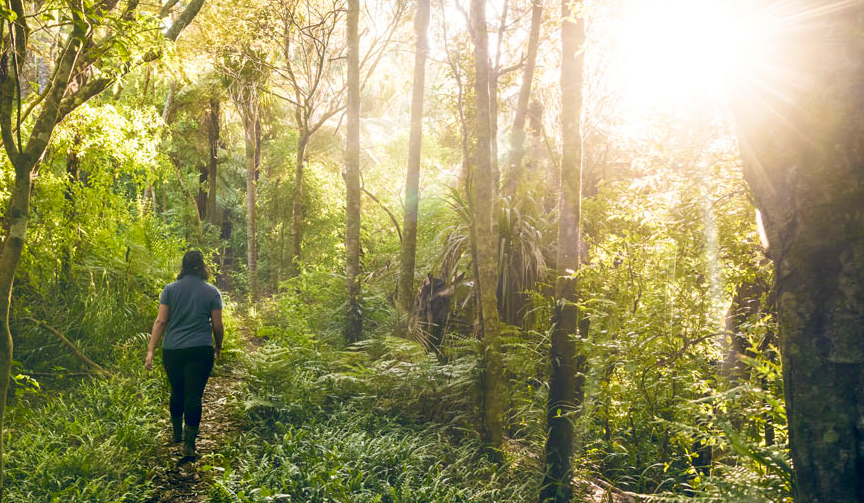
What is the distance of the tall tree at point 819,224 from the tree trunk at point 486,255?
328 cm

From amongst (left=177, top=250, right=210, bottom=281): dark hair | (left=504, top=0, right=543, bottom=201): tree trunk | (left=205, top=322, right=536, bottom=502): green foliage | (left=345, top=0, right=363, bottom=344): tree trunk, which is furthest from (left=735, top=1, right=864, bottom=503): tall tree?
(left=345, top=0, right=363, bottom=344): tree trunk

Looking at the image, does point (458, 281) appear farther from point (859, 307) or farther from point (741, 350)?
point (859, 307)

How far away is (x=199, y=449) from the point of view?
523cm

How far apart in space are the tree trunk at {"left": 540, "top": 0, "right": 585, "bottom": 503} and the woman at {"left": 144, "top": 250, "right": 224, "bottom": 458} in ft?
10.9

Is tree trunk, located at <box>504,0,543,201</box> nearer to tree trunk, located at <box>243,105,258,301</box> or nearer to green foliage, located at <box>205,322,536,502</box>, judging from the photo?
green foliage, located at <box>205,322,536,502</box>

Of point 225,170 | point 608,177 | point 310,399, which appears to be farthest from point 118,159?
point 225,170

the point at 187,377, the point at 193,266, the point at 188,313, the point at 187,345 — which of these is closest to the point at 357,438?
the point at 187,377

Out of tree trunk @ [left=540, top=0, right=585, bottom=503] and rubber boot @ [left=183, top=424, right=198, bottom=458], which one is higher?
tree trunk @ [left=540, top=0, right=585, bottom=503]

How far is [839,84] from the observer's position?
6.40ft

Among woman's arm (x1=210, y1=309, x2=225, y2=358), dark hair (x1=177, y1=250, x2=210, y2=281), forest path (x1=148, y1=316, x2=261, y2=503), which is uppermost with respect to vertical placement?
dark hair (x1=177, y1=250, x2=210, y2=281)

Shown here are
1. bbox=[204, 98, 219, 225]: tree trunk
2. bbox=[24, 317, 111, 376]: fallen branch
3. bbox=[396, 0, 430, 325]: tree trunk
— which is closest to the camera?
bbox=[24, 317, 111, 376]: fallen branch

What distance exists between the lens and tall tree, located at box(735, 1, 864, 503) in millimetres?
1942

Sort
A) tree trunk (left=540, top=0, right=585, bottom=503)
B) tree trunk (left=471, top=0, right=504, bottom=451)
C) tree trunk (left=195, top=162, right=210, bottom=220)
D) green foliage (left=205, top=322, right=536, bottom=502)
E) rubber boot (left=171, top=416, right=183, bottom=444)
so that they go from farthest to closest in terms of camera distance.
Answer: tree trunk (left=195, top=162, right=210, bottom=220) < tree trunk (left=471, top=0, right=504, bottom=451) < rubber boot (left=171, top=416, right=183, bottom=444) < tree trunk (left=540, top=0, right=585, bottom=503) < green foliage (left=205, top=322, right=536, bottom=502)

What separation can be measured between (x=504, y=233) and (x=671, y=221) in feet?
8.01
